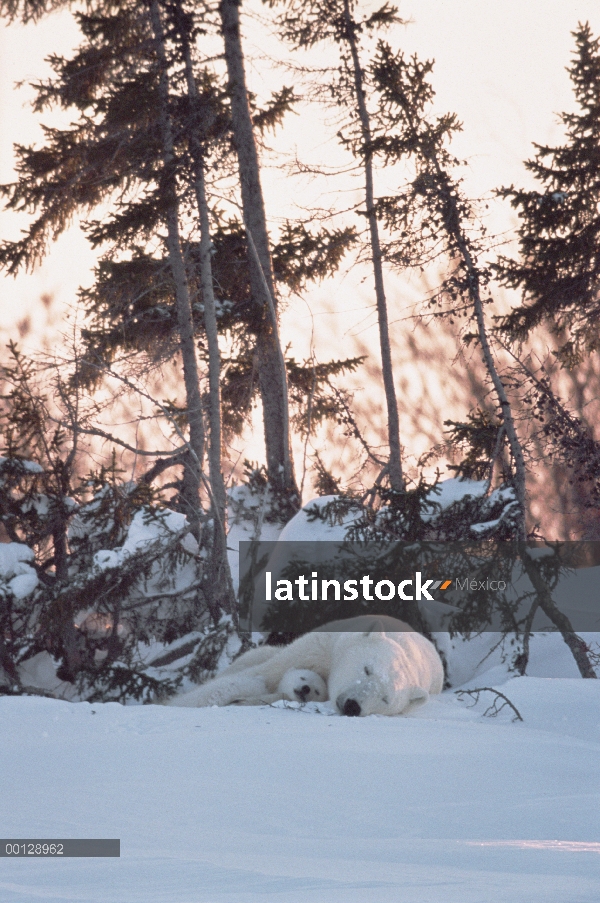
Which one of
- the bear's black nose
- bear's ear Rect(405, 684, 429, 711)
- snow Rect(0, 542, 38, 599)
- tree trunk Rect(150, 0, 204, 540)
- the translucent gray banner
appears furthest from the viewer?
tree trunk Rect(150, 0, 204, 540)

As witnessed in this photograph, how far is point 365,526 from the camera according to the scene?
8797 millimetres

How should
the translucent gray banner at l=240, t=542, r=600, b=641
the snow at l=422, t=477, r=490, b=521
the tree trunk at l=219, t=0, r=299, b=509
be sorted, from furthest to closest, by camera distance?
the tree trunk at l=219, t=0, r=299, b=509
the snow at l=422, t=477, r=490, b=521
the translucent gray banner at l=240, t=542, r=600, b=641

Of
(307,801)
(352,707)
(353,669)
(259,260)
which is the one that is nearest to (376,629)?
(353,669)

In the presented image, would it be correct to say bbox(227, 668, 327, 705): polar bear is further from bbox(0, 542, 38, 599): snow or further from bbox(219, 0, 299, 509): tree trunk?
bbox(219, 0, 299, 509): tree trunk

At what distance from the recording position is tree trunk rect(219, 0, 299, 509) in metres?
11.6

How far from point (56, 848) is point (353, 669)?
11.9 ft

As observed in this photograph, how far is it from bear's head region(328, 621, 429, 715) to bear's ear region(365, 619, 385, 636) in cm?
1

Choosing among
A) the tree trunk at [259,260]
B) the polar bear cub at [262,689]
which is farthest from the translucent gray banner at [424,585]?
the tree trunk at [259,260]

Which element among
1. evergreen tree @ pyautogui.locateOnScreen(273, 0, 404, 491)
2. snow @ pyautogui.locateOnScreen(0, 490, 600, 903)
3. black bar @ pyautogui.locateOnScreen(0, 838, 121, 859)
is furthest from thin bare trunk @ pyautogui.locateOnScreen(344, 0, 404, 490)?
black bar @ pyautogui.locateOnScreen(0, 838, 121, 859)

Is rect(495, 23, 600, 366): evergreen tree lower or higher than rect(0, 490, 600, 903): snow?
higher

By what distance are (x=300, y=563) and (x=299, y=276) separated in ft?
17.2

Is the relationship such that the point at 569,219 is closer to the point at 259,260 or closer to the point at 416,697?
the point at 259,260

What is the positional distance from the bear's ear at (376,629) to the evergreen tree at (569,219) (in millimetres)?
6117

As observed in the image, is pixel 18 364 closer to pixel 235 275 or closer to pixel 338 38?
pixel 235 275
